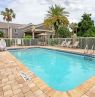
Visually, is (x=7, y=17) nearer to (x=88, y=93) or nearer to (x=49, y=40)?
(x=49, y=40)

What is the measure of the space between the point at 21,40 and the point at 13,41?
1259mm

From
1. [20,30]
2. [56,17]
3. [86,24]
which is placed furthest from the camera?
[20,30]

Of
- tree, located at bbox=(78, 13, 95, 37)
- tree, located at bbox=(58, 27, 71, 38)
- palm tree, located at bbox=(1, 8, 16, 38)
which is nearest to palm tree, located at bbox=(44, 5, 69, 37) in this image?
tree, located at bbox=(58, 27, 71, 38)

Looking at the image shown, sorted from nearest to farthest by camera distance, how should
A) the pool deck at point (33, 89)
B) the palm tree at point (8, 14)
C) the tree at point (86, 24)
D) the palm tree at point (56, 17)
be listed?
the pool deck at point (33, 89), the palm tree at point (56, 17), the tree at point (86, 24), the palm tree at point (8, 14)

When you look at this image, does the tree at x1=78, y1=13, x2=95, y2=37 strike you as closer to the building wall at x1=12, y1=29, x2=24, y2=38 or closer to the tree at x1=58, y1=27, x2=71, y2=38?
the tree at x1=58, y1=27, x2=71, y2=38

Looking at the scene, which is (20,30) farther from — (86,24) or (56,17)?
(86,24)

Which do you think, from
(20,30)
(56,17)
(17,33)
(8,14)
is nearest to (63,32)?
(56,17)

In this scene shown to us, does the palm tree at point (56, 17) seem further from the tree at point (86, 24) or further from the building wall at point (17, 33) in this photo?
the building wall at point (17, 33)

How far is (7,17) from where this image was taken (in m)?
31.0

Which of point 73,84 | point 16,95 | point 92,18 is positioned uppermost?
point 92,18

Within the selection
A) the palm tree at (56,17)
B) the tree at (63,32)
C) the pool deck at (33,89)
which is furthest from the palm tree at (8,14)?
the pool deck at (33,89)

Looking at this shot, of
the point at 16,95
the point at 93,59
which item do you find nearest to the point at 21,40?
the point at 93,59

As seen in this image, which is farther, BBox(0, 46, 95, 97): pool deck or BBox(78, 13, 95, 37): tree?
BBox(78, 13, 95, 37): tree

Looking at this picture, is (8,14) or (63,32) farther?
(8,14)
